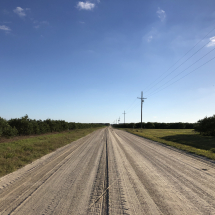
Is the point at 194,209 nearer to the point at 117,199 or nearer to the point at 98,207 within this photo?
the point at 117,199

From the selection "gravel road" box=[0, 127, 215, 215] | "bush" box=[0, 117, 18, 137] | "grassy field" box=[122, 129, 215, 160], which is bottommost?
"grassy field" box=[122, 129, 215, 160]

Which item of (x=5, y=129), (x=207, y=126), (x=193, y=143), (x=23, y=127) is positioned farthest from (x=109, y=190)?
(x=207, y=126)

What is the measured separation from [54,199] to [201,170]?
6.47m

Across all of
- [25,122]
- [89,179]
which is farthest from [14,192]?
[25,122]

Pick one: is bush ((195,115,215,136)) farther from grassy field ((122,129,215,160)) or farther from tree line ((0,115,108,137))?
tree line ((0,115,108,137))

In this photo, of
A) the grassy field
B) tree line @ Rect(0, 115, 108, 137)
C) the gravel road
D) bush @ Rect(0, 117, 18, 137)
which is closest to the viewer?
the gravel road

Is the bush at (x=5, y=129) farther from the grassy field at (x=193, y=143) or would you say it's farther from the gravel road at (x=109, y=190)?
the grassy field at (x=193, y=143)

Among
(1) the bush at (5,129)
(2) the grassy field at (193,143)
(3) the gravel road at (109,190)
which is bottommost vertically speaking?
(2) the grassy field at (193,143)

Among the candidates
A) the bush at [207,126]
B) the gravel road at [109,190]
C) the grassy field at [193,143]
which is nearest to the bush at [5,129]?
the gravel road at [109,190]

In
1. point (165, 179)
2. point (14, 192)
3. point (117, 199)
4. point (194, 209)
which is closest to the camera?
point (194, 209)

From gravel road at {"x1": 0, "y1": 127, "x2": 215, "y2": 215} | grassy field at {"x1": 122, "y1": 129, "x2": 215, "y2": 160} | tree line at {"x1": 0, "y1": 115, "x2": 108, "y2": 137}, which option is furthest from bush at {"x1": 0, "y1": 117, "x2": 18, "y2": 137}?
grassy field at {"x1": 122, "y1": 129, "x2": 215, "y2": 160}

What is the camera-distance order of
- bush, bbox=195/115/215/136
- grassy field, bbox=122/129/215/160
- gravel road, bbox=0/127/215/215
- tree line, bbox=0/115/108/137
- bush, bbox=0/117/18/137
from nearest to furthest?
gravel road, bbox=0/127/215/215, grassy field, bbox=122/129/215/160, bush, bbox=0/117/18/137, tree line, bbox=0/115/108/137, bush, bbox=195/115/215/136

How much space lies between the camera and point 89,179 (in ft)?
20.3

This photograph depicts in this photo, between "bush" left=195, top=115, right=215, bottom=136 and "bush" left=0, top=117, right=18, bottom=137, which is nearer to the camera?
"bush" left=0, top=117, right=18, bottom=137
